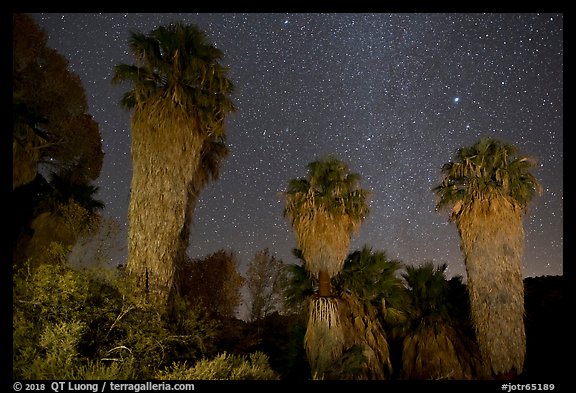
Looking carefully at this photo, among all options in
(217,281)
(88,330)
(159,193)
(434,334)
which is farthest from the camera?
(217,281)

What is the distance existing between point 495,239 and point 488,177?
1787mm

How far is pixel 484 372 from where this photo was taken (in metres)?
13.5

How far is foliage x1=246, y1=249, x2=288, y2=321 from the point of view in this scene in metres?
29.0

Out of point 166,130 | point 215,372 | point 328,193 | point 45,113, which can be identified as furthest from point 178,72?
point 215,372

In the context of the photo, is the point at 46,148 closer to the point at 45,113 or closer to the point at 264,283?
the point at 45,113

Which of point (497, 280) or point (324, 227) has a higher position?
point (324, 227)

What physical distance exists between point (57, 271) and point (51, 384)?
109 inches

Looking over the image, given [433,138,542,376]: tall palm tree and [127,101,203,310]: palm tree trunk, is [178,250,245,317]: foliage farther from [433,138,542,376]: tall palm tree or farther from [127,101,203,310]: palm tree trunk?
[433,138,542,376]: tall palm tree

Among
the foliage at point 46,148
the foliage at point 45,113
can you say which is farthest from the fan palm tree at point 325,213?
the foliage at point 45,113

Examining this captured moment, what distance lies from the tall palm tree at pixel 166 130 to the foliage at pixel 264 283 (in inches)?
591

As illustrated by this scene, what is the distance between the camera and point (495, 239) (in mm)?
14117

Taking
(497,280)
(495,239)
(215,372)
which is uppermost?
(495,239)

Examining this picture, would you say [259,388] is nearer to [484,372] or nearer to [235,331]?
[484,372]

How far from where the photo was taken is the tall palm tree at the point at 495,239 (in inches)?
536
